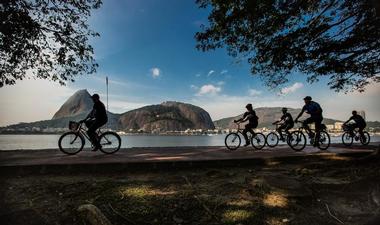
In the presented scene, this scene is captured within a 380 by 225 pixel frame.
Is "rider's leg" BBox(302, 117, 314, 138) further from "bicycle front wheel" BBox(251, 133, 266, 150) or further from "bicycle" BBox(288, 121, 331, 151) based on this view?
"bicycle front wheel" BBox(251, 133, 266, 150)

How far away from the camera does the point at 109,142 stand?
436 inches

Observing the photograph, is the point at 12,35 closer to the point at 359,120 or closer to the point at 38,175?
the point at 38,175

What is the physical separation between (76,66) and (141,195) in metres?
9.42

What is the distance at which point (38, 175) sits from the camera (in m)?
6.86

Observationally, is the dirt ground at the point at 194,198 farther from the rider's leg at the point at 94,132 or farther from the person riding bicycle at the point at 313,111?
the person riding bicycle at the point at 313,111

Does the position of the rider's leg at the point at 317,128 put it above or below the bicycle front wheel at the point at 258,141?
above

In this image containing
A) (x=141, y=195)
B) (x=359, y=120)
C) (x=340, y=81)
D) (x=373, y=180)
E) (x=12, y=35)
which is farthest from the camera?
(x=359, y=120)

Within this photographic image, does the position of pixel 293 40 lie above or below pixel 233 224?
above

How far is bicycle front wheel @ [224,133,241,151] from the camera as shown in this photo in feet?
43.1

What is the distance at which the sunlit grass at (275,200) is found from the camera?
18.0ft

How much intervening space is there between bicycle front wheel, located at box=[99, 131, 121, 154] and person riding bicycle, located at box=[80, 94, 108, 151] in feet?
1.05

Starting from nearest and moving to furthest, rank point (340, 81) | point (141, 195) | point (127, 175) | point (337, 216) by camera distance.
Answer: point (337, 216), point (141, 195), point (127, 175), point (340, 81)

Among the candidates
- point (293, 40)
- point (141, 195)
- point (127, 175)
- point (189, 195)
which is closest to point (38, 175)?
point (127, 175)

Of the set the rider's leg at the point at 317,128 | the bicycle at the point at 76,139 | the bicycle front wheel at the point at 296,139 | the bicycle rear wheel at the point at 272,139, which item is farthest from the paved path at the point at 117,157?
the bicycle rear wheel at the point at 272,139
